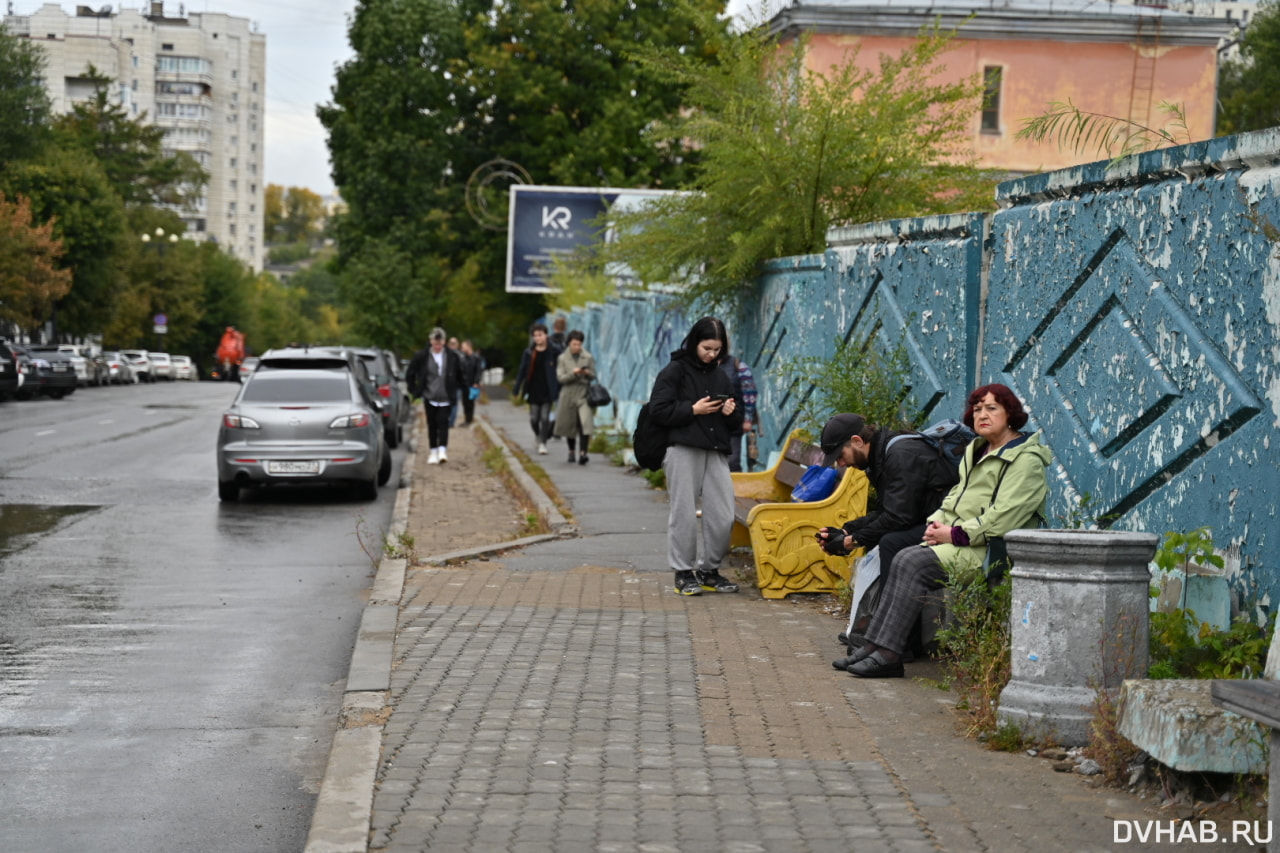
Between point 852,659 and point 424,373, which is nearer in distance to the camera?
point 852,659

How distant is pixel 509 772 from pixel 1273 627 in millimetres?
2867

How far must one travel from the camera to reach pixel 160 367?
85.2m

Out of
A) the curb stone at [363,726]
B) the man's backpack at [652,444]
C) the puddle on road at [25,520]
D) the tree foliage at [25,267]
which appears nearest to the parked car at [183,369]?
the tree foliage at [25,267]

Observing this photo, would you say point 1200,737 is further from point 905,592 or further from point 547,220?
point 547,220

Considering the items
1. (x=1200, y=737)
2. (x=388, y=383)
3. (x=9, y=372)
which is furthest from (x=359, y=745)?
(x=9, y=372)

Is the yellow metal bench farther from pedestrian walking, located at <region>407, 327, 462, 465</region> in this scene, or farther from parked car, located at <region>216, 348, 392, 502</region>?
pedestrian walking, located at <region>407, 327, 462, 465</region>

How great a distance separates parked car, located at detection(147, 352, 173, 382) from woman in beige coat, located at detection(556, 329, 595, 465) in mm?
66448

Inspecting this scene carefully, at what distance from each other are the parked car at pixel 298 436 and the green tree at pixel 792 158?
389 centimetres

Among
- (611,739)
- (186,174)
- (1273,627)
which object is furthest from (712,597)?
(186,174)

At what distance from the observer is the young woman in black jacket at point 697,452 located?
1008 centimetres

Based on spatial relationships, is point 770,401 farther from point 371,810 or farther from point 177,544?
point 371,810

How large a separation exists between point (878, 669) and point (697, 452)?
9.66ft

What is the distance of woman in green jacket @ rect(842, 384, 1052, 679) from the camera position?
7.31 metres

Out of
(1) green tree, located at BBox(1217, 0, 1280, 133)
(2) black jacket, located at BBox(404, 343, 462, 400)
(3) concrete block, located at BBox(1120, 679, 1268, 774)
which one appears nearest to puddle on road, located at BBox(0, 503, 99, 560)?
(2) black jacket, located at BBox(404, 343, 462, 400)
